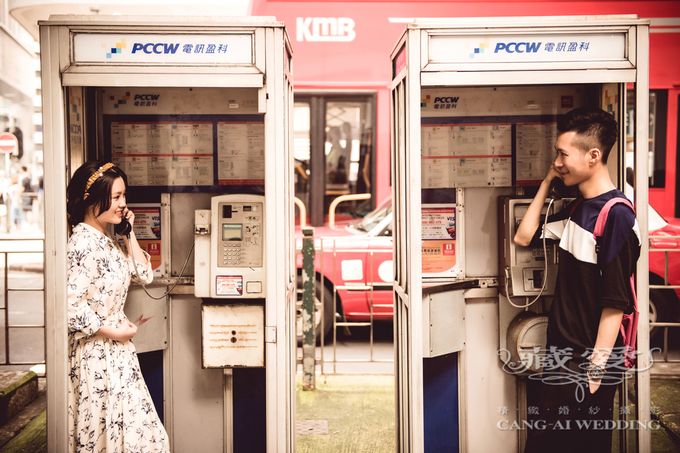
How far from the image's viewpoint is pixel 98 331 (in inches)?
116

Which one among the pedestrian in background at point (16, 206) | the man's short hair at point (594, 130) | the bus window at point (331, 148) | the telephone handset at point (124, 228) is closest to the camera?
the man's short hair at point (594, 130)

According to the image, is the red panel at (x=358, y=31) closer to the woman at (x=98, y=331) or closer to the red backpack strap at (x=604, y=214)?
the woman at (x=98, y=331)

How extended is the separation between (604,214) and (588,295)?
0.36 metres

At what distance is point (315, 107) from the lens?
719cm

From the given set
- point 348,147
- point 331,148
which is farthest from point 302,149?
point 348,147

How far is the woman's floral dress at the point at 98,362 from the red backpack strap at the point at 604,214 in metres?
2.18

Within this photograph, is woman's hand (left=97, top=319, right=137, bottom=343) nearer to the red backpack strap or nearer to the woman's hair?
the woman's hair

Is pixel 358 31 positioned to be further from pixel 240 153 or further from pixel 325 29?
pixel 240 153

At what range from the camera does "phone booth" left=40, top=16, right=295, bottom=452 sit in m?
2.94

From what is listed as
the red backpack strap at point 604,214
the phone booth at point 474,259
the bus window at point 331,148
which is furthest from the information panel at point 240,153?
the bus window at point 331,148

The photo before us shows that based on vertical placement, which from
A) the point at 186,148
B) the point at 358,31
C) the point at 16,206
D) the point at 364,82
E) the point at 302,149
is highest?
the point at 358,31

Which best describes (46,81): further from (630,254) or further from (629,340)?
(629,340)

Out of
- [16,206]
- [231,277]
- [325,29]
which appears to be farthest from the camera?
[16,206]

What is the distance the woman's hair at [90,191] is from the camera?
2.98 m
